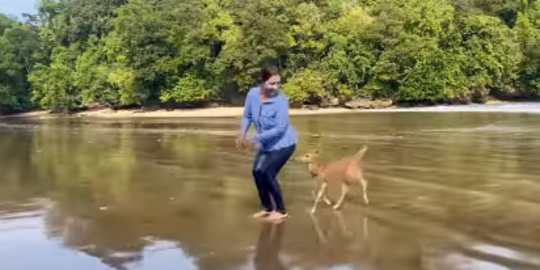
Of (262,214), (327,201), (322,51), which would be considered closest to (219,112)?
(322,51)

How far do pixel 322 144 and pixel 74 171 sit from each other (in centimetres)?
724

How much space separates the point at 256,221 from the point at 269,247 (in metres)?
1.22

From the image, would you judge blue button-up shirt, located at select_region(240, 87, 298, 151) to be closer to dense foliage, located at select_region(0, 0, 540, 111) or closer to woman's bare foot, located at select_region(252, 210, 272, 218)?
woman's bare foot, located at select_region(252, 210, 272, 218)

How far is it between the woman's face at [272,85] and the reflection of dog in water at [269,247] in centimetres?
151

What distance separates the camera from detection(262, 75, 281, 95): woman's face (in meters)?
7.36

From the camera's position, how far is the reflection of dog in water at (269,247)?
5797 millimetres

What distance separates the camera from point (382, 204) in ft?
28.5

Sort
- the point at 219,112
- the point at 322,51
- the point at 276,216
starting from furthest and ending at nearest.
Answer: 1. the point at 322,51
2. the point at 219,112
3. the point at 276,216

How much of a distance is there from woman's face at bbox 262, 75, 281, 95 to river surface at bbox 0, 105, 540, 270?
152 cm

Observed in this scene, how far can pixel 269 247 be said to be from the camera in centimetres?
643

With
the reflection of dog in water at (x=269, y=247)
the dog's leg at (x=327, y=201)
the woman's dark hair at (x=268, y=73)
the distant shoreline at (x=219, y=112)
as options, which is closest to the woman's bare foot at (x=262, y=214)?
the reflection of dog in water at (x=269, y=247)

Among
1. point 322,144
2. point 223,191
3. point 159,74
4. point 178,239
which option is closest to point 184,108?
point 159,74

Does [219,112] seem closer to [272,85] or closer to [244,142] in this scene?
[244,142]


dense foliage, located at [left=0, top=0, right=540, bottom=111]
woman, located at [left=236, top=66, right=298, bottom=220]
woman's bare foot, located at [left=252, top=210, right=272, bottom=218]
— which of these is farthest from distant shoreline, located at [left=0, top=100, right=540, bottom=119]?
woman, located at [left=236, top=66, right=298, bottom=220]
